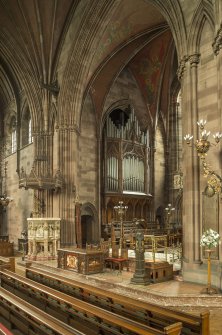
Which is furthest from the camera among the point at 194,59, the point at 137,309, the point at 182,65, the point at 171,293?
the point at 182,65

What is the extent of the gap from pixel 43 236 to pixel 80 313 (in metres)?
12.9

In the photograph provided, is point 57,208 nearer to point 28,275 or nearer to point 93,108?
point 93,108

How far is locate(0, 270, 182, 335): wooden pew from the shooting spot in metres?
4.43

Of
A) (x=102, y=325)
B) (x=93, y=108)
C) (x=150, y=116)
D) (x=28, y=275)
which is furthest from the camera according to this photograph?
(x=150, y=116)

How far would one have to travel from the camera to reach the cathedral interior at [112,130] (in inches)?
469

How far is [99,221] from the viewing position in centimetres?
2362

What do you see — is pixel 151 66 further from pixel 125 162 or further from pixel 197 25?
pixel 197 25

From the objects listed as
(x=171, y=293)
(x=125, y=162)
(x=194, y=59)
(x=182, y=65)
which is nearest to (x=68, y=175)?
(x=125, y=162)

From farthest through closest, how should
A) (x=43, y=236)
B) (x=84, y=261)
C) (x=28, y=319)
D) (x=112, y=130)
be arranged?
(x=112, y=130) → (x=43, y=236) → (x=84, y=261) → (x=28, y=319)

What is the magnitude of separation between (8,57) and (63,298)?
788 inches

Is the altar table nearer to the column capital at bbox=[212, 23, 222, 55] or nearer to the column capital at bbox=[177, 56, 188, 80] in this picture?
the column capital at bbox=[177, 56, 188, 80]

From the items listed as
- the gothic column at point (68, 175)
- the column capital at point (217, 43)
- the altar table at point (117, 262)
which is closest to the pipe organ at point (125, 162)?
the gothic column at point (68, 175)

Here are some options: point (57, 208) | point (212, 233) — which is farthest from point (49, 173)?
point (212, 233)

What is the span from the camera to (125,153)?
2580 centimetres
